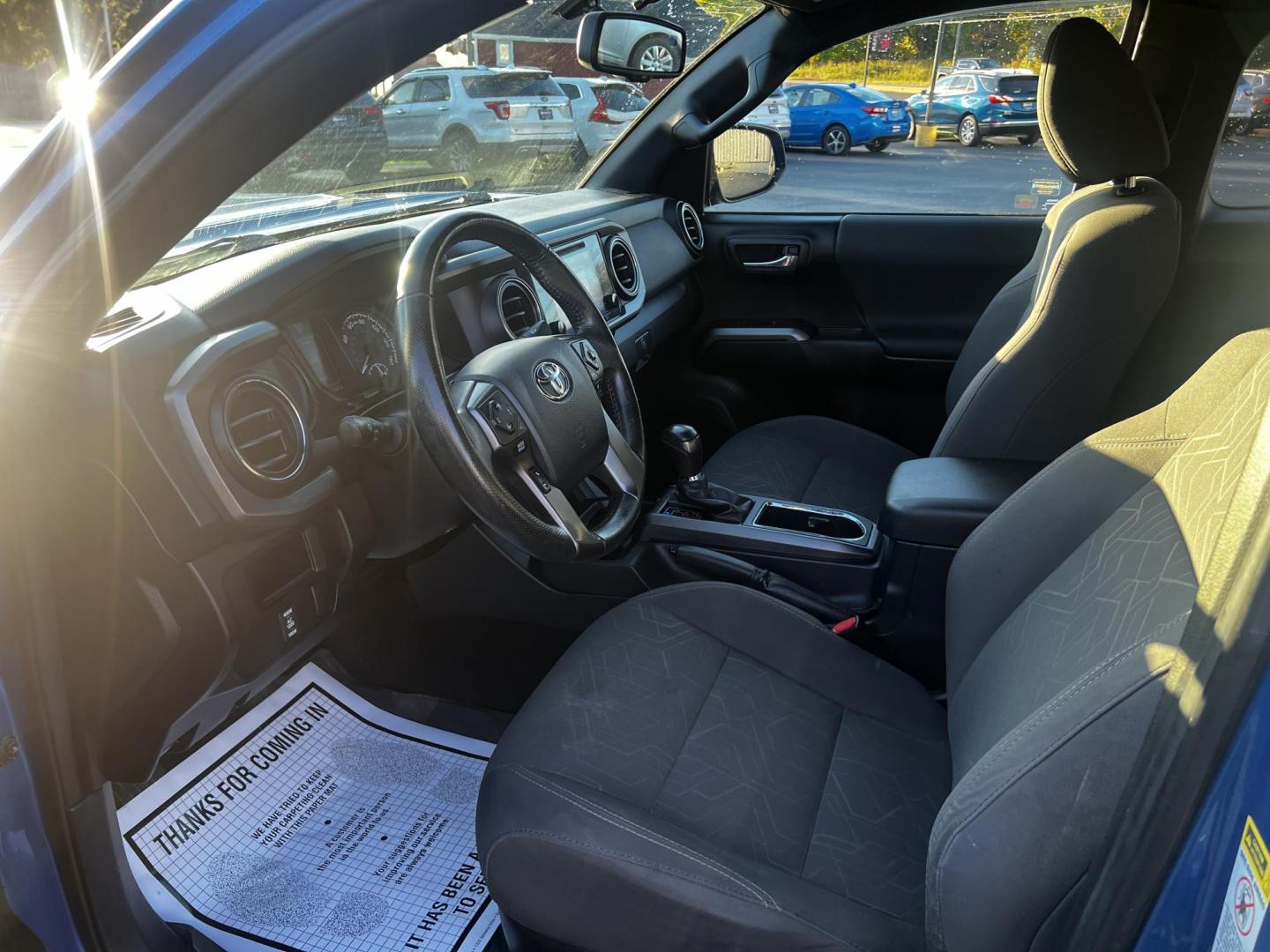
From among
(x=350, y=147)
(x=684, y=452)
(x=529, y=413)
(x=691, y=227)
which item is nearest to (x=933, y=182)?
(x=691, y=227)

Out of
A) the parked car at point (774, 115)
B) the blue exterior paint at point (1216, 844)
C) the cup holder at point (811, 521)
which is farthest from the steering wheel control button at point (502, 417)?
the parked car at point (774, 115)

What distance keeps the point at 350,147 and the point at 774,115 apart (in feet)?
5.17

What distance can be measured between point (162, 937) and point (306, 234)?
117 cm

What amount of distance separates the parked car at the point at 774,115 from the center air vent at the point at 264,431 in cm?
179

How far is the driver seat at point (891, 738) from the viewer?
2.86 ft

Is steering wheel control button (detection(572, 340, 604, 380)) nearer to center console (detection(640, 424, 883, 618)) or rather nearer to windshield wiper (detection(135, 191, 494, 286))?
center console (detection(640, 424, 883, 618))

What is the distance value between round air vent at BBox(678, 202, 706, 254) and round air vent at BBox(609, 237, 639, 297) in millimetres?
419

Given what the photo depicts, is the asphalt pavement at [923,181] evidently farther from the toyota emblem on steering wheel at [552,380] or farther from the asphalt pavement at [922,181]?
the toyota emblem on steering wheel at [552,380]

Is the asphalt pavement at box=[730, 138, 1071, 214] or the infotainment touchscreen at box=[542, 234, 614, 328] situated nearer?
the infotainment touchscreen at box=[542, 234, 614, 328]

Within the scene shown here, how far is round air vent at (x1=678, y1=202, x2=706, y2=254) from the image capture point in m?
3.04

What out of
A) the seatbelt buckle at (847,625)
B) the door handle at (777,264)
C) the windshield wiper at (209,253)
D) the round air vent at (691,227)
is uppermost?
the windshield wiper at (209,253)

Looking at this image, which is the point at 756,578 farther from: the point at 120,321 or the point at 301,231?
the point at 120,321

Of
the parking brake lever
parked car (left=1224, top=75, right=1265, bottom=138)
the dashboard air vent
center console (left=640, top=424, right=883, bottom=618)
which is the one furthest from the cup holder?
parked car (left=1224, top=75, right=1265, bottom=138)

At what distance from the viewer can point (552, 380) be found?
5.19ft
